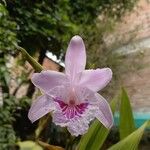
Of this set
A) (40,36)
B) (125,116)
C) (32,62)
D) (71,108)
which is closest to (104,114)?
(71,108)

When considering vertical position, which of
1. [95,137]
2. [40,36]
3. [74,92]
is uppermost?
[40,36]

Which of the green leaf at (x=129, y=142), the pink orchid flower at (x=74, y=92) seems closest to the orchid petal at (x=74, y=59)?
the pink orchid flower at (x=74, y=92)

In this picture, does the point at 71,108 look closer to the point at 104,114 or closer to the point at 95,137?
the point at 104,114

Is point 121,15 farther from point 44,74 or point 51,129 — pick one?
point 44,74

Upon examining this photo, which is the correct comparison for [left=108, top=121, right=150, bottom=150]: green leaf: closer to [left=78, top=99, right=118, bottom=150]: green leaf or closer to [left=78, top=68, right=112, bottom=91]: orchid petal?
[left=78, top=99, right=118, bottom=150]: green leaf

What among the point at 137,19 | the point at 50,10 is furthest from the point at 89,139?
the point at 137,19

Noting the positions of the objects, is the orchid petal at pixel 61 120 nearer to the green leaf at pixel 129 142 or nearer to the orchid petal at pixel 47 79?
the orchid petal at pixel 47 79

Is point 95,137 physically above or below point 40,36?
below
